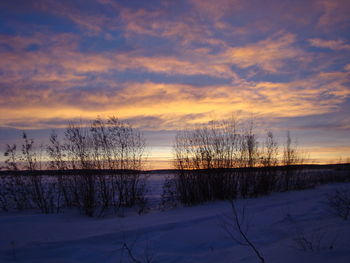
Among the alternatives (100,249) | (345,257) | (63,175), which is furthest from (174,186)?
(345,257)

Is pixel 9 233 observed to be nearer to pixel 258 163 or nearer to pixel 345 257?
pixel 345 257

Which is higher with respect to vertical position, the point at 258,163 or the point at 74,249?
Result: the point at 258,163

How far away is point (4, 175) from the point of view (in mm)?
8750

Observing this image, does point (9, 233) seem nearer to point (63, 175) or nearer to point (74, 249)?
point (74, 249)

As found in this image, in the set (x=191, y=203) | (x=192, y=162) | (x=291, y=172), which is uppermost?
A: (x=192, y=162)

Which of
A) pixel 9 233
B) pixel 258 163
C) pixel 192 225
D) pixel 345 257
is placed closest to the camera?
pixel 345 257

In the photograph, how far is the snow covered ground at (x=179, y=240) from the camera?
3365 mm

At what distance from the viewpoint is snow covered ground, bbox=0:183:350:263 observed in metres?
3.37

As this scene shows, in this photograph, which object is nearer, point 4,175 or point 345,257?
point 345,257

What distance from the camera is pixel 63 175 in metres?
8.94

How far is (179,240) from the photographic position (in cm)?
466

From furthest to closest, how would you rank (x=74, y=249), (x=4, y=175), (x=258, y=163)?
(x=258, y=163)
(x=4, y=175)
(x=74, y=249)

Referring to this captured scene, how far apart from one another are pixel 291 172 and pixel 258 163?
2978 mm

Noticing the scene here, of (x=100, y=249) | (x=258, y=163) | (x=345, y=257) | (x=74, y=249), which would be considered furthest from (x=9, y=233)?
A: (x=258, y=163)
